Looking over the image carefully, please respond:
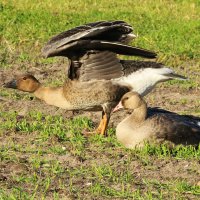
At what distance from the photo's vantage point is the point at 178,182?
5.55 m

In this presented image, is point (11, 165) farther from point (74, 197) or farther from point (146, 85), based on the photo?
point (146, 85)

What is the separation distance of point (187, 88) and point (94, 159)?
327cm

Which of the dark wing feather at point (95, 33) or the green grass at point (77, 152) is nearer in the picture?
the green grass at point (77, 152)

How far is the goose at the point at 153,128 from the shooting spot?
21.0 feet

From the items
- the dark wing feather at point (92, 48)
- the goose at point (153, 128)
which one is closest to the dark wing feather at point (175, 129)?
the goose at point (153, 128)

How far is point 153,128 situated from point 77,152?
2.41 ft

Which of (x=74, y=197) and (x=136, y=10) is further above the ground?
(x=74, y=197)

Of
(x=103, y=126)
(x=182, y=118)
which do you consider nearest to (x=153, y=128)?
(x=182, y=118)

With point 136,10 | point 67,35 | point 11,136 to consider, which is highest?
point 67,35

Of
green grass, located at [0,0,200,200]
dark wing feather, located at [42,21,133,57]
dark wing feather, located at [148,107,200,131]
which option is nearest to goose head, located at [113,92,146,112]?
dark wing feather, located at [148,107,200,131]

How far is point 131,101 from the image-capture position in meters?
6.73

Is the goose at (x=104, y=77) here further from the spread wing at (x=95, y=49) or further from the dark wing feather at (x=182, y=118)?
the dark wing feather at (x=182, y=118)

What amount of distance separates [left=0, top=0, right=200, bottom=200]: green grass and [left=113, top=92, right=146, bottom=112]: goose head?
36 centimetres

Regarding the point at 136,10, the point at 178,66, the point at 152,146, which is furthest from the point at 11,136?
the point at 136,10
